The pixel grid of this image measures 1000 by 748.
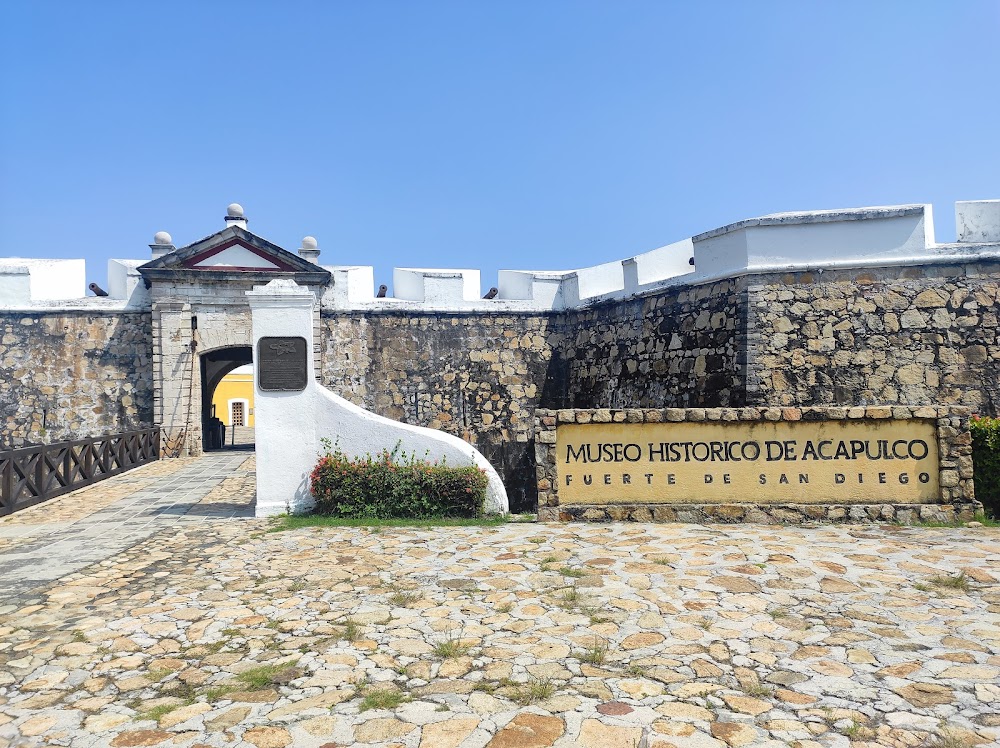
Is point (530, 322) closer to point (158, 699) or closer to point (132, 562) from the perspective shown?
point (132, 562)

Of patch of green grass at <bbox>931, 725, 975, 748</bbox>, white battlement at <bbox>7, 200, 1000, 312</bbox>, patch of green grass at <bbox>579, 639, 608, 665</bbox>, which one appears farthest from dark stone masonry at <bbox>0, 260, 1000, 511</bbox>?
patch of green grass at <bbox>931, 725, 975, 748</bbox>

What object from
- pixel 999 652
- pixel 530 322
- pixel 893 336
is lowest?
pixel 999 652

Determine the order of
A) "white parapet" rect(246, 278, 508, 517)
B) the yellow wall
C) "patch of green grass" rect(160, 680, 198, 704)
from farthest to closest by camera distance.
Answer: the yellow wall
"white parapet" rect(246, 278, 508, 517)
"patch of green grass" rect(160, 680, 198, 704)

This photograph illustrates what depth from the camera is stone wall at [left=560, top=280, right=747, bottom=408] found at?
31.6 ft

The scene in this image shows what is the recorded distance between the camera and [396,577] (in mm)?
4430

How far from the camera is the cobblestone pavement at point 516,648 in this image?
2449 mm

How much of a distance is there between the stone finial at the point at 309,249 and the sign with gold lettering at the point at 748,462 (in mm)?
9655

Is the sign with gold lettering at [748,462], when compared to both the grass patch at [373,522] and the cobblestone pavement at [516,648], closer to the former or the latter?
the grass patch at [373,522]

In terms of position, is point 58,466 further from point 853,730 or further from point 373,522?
point 853,730

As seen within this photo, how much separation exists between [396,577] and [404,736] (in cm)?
208

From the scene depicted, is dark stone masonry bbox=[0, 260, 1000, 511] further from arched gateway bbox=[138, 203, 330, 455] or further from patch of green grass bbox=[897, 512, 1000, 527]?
patch of green grass bbox=[897, 512, 1000, 527]

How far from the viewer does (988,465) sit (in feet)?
21.5

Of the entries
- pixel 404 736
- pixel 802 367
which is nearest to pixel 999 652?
pixel 404 736

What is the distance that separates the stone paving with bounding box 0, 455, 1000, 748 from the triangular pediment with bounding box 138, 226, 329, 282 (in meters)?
9.52
